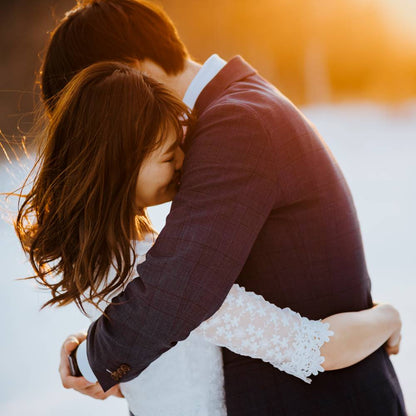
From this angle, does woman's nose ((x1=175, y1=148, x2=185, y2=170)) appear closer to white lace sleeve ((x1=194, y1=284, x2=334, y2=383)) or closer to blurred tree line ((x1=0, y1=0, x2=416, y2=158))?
white lace sleeve ((x1=194, y1=284, x2=334, y2=383))

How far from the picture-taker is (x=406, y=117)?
705cm

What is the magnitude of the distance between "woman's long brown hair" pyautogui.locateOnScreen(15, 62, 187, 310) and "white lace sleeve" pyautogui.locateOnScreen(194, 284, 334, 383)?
19cm

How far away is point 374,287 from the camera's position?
3.51 metres

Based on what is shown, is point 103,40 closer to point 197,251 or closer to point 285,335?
point 197,251

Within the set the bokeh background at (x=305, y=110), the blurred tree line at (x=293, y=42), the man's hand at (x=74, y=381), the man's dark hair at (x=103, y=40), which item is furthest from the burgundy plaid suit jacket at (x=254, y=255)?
the blurred tree line at (x=293, y=42)

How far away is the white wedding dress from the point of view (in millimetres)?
997

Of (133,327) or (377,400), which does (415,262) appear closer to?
(377,400)

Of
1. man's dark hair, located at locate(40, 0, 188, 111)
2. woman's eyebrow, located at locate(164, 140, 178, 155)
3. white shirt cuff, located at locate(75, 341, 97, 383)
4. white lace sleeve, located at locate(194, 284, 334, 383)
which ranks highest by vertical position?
man's dark hair, located at locate(40, 0, 188, 111)

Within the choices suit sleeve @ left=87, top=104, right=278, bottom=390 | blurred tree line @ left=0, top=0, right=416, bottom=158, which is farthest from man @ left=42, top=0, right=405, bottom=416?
blurred tree line @ left=0, top=0, right=416, bottom=158

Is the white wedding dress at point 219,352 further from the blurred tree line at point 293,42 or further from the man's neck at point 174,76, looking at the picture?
the blurred tree line at point 293,42

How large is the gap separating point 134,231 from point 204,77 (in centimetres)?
38

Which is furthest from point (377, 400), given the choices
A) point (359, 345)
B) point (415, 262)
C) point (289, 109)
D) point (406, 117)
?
point (406, 117)

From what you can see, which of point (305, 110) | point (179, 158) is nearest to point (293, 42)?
point (305, 110)

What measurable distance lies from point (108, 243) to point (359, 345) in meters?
0.47
